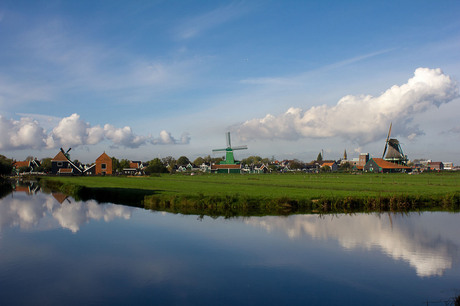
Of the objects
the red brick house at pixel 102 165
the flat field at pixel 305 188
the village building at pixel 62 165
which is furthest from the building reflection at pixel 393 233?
the village building at pixel 62 165

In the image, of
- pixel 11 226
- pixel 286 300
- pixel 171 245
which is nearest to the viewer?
pixel 286 300

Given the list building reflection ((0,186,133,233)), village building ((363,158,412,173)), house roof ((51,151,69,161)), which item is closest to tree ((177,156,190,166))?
house roof ((51,151,69,161))

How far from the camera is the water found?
11.7 metres

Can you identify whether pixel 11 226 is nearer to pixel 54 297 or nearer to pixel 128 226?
pixel 128 226

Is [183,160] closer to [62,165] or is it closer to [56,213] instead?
[62,165]

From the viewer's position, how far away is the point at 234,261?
15477 millimetres

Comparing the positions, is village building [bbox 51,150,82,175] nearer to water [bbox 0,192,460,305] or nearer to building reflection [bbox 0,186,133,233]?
building reflection [bbox 0,186,133,233]

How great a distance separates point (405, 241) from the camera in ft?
61.2

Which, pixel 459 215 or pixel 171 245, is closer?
pixel 171 245

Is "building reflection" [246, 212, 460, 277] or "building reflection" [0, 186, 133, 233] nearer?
"building reflection" [246, 212, 460, 277]

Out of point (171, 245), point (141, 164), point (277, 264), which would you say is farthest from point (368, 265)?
point (141, 164)

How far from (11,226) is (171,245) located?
1339 centimetres

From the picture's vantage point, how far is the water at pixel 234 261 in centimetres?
1171

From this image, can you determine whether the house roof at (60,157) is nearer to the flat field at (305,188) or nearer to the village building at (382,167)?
the flat field at (305,188)
